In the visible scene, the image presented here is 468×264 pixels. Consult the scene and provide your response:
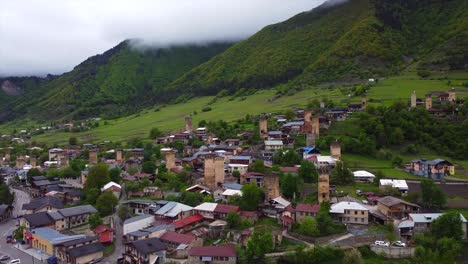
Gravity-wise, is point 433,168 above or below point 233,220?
above

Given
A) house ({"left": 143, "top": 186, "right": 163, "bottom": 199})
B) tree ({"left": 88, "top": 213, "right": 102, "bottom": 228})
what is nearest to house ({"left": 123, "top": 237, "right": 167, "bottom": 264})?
tree ({"left": 88, "top": 213, "right": 102, "bottom": 228})

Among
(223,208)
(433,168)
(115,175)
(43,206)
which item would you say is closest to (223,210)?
(223,208)

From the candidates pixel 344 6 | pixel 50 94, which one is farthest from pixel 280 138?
pixel 50 94

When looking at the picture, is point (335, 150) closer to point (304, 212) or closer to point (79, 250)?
point (304, 212)

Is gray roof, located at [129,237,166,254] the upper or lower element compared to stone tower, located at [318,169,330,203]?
lower

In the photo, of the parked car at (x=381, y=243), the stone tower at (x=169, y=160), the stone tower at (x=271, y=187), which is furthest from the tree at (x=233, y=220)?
the stone tower at (x=169, y=160)

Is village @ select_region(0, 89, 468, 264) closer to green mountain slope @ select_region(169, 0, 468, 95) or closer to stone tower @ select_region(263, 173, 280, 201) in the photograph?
stone tower @ select_region(263, 173, 280, 201)
